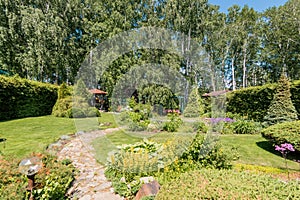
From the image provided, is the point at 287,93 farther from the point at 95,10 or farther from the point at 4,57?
the point at 4,57

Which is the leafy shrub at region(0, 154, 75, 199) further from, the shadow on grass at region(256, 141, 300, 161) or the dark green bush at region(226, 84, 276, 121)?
the dark green bush at region(226, 84, 276, 121)

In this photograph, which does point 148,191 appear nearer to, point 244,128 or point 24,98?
point 244,128

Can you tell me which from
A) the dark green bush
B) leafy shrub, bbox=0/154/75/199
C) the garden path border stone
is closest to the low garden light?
leafy shrub, bbox=0/154/75/199

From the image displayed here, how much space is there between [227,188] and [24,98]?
1018cm

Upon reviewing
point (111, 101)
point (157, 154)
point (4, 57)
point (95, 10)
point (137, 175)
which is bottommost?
point (137, 175)

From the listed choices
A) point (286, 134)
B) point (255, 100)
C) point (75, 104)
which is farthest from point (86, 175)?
point (255, 100)

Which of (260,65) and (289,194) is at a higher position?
(260,65)

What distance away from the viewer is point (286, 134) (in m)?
4.18

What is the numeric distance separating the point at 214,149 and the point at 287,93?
5.81 m

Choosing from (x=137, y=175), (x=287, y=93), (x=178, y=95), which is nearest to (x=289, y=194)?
(x=137, y=175)

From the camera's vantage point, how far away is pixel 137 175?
2961mm

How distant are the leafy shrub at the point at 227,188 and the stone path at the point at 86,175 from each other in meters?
1.29

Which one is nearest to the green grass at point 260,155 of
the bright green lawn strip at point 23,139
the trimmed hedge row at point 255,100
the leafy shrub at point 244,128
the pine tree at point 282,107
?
the leafy shrub at point 244,128

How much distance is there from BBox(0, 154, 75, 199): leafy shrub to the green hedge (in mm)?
6497
